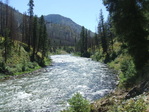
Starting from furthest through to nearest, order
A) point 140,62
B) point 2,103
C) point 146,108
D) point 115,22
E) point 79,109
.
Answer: point 115,22, point 140,62, point 2,103, point 79,109, point 146,108

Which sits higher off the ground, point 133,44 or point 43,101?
point 133,44

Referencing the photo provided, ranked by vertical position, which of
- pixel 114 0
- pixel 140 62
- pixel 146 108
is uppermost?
pixel 114 0

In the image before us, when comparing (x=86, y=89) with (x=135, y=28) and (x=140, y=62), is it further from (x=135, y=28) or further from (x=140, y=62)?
(x=135, y=28)

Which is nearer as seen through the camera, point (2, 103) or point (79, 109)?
point (79, 109)

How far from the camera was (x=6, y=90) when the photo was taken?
2056 centimetres

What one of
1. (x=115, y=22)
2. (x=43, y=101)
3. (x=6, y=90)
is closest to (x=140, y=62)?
(x=115, y=22)

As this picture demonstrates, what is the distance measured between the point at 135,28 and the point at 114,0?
4.80m

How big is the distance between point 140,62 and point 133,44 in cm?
232

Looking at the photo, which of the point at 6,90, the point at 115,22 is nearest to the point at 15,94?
the point at 6,90

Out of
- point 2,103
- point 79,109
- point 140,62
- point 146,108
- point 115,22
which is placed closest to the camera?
point 146,108

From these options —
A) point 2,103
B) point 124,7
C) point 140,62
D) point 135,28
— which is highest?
point 124,7

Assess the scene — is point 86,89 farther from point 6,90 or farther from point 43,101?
point 6,90

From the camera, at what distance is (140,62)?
18.6 m

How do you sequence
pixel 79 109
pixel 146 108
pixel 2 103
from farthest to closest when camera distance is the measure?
pixel 2 103 → pixel 79 109 → pixel 146 108
